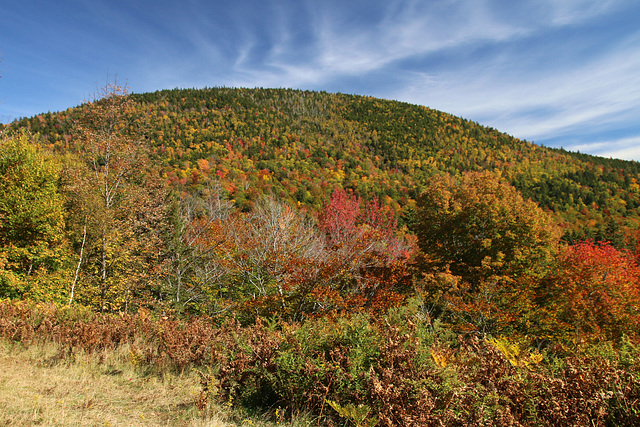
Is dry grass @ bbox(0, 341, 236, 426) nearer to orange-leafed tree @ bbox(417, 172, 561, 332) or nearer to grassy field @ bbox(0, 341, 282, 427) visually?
grassy field @ bbox(0, 341, 282, 427)

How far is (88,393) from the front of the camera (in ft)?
11.7

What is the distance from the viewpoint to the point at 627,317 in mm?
11312

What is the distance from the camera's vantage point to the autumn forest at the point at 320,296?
2910 millimetres

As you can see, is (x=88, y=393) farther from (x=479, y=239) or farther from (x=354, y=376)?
(x=479, y=239)

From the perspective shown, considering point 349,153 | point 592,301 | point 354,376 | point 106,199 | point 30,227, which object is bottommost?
point 592,301

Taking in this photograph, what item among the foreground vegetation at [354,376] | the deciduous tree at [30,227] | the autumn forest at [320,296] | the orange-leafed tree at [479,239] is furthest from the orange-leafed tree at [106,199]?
the orange-leafed tree at [479,239]

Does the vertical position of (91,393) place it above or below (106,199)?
below

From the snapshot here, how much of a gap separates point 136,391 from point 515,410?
13.7 ft

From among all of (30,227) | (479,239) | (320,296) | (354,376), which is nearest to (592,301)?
(479,239)

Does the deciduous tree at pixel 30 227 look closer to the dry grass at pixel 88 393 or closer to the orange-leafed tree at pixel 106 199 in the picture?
the orange-leafed tree at pixel 106 199

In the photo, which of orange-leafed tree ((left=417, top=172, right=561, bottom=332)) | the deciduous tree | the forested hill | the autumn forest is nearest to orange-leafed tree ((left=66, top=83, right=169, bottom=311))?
the autumn forest

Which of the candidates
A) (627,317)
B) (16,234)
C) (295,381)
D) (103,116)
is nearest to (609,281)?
(627,317)

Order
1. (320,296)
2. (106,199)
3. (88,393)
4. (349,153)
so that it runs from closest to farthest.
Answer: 1. (88,393)
2. (320,296)
3. (106,199)
4. (349,153)

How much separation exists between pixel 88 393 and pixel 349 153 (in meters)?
108
